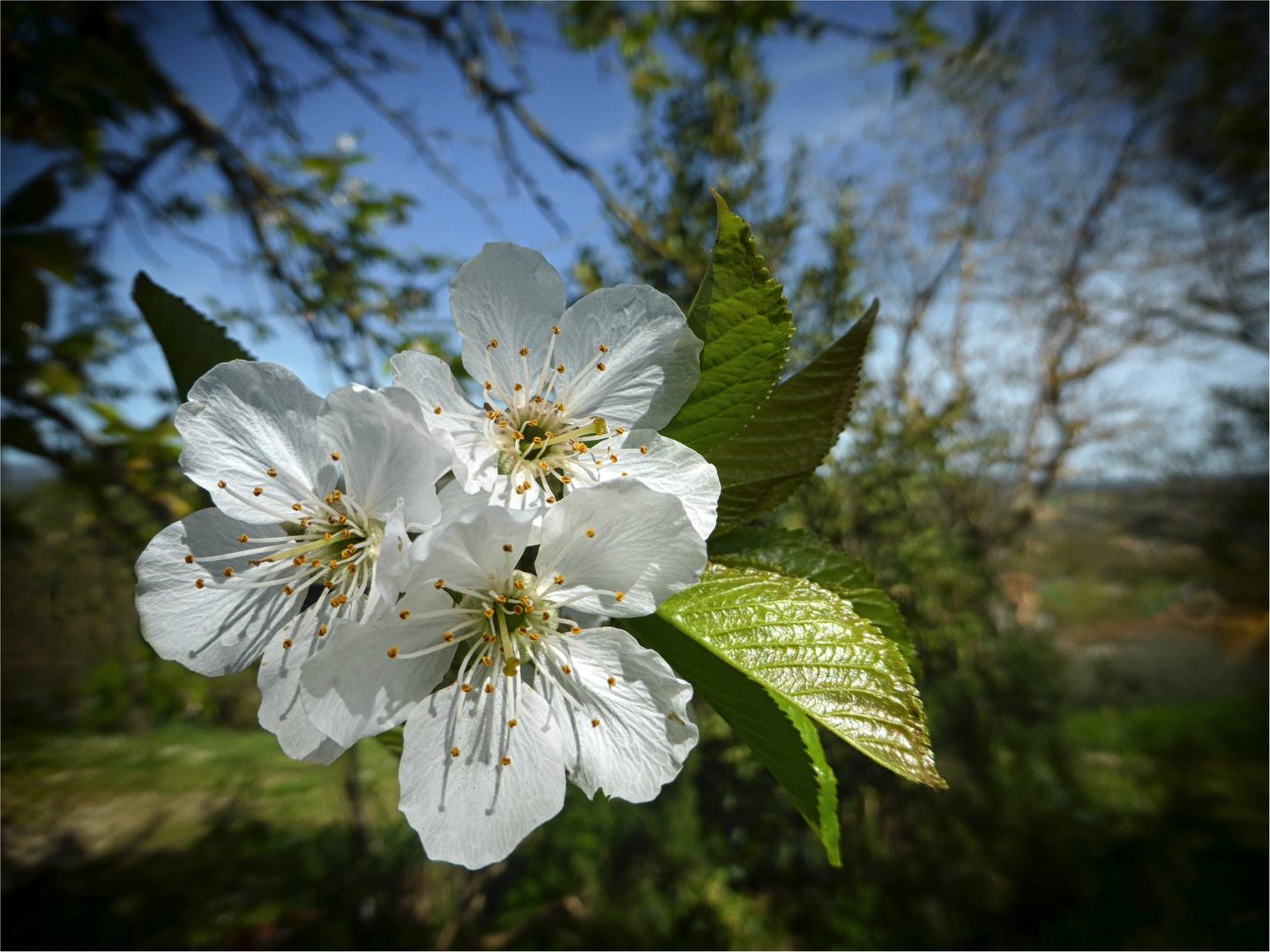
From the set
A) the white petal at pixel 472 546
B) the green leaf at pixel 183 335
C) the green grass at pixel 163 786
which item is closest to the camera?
the white petal at pixel 472 546

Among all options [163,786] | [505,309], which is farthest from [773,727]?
[163,786]

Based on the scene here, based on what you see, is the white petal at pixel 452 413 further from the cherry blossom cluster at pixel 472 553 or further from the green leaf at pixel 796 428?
the green leaf at pixel 796 428

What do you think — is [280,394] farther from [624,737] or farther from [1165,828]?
[1165,828]

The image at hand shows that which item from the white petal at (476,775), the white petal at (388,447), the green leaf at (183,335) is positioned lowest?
the white petal at (476,775)

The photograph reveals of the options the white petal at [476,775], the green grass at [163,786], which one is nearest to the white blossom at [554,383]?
the white petal at [476,775]

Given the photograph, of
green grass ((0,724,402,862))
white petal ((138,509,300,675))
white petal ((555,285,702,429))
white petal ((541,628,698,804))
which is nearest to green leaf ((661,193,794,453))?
white petal ((555,285,702,429))

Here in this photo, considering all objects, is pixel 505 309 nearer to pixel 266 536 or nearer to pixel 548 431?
pixel 548 431
